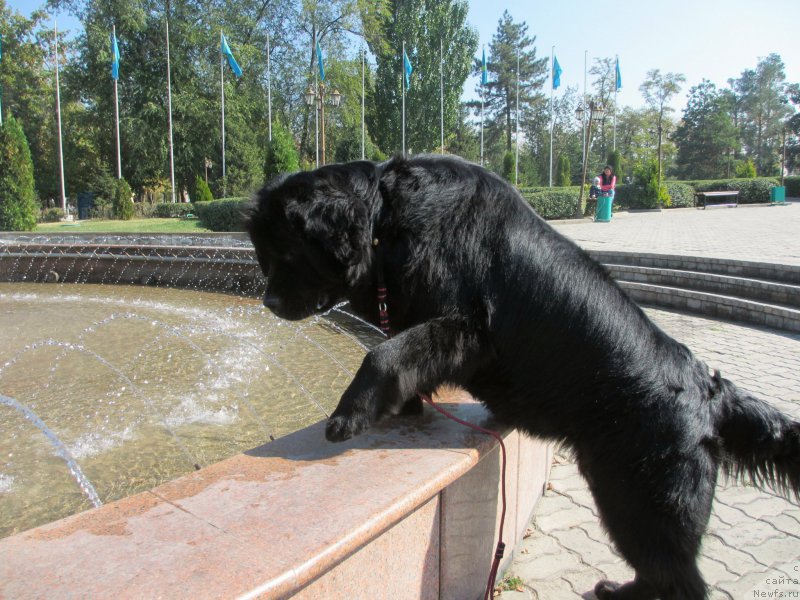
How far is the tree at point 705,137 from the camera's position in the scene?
238 feet

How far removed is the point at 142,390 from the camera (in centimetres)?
584

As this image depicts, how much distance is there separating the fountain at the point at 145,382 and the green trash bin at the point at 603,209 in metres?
19.1

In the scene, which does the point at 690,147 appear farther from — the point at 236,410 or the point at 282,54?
the point at 236,410

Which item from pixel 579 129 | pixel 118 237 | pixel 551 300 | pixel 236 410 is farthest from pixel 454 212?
pixel 579 129

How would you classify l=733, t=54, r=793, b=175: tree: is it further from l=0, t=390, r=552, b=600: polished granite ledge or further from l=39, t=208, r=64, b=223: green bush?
l=0, t=390, r=552, b=600: polished granite ledge

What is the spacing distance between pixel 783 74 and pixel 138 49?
96955 millimetres

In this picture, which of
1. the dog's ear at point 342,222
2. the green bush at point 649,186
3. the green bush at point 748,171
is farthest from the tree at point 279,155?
the green bush at point 748,171

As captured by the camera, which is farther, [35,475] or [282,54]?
[282,54]

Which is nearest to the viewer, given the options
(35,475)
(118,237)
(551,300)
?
(551,300)

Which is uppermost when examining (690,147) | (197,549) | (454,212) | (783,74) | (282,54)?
(783,74)

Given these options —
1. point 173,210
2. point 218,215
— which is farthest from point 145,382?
point 173,210

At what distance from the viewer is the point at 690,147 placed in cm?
7506

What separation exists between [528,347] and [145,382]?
5.14 metres

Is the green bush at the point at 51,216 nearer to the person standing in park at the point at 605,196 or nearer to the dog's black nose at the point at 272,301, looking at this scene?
the person standing in park at the point at 605,196
